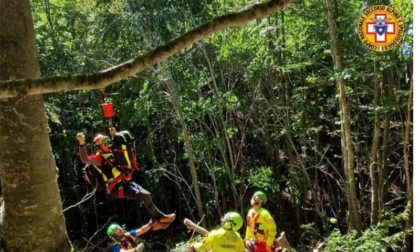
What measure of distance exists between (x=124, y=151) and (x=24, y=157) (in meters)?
3.12

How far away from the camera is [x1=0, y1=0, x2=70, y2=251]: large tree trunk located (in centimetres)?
209

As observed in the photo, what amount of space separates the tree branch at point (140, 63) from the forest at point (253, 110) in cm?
288

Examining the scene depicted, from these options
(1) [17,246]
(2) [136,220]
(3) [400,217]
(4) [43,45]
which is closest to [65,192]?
(2) [136,220]

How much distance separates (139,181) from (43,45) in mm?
4573

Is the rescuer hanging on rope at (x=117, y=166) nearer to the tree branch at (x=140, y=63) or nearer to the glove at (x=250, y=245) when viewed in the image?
the glove at (x=250, y=245)

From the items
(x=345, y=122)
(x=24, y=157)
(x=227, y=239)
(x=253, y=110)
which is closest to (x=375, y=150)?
(x=345, y=122)

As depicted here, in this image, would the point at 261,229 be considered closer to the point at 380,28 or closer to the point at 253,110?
the point at 380,28

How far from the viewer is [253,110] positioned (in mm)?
11875

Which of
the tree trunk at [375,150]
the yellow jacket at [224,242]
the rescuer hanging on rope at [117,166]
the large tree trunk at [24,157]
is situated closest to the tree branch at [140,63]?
the large tree trunk at [24,157]

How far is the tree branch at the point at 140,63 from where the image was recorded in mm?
1273

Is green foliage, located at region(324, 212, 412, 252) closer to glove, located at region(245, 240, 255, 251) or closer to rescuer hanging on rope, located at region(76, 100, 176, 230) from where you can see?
glove, located at region(245, 240, 255, 251)

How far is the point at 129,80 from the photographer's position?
10.3 meters

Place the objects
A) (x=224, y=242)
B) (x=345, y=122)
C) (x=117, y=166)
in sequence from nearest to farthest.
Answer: (x=224, y=242)
(x=117, y=166)
(x=345, y=122)

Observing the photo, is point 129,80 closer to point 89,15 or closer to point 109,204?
point 89,15
